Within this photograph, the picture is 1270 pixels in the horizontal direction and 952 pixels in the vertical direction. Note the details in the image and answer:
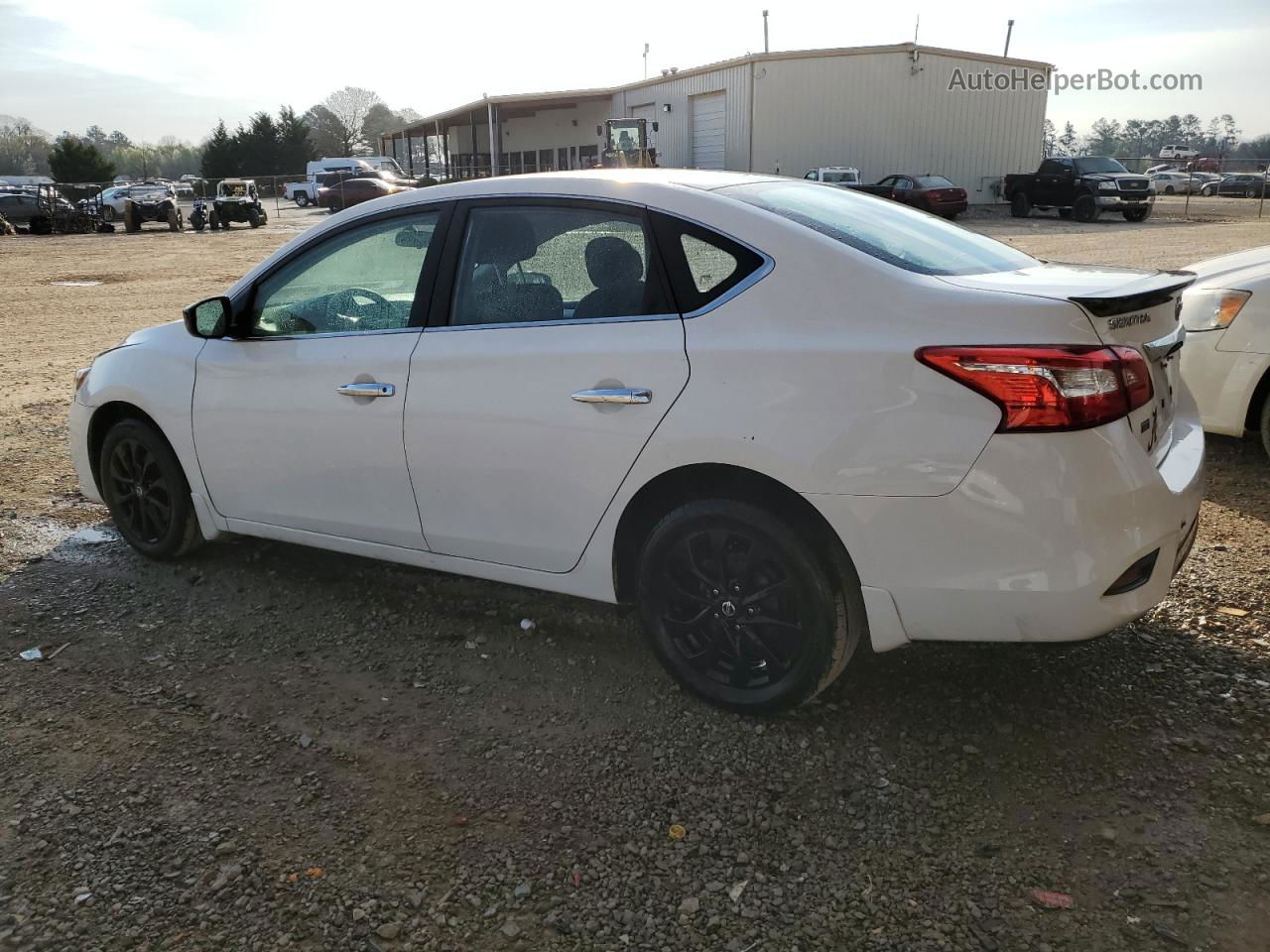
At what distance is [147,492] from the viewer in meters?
4.66

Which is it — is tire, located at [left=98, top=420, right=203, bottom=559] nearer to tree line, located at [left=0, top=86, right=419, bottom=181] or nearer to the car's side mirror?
the car's side mirror

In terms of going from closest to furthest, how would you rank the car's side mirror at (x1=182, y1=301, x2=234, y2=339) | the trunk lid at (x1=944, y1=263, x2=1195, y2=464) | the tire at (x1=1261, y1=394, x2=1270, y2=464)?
the trunk lid at (x1=944, y1=263, x2=1195, y2=464)
the car's side mirror at (x1=182, y1=301, x2=234, y2=339)
the tire at (x1=1261, y1=394, x2=1270, y2=464)

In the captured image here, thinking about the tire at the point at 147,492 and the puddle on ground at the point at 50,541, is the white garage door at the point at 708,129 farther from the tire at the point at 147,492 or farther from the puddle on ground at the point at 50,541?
the tire at the point at 147,492

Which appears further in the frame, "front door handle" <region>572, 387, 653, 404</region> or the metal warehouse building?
the metal warehouse building

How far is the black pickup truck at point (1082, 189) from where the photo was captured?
3011 centimetres

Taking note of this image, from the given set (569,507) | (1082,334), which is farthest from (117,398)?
(1082,334)

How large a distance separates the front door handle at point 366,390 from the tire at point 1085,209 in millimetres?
31482

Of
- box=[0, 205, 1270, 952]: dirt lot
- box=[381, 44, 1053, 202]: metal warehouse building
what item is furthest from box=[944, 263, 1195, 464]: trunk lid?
box=[381, 44, 1053, 202]: metal warehouse building

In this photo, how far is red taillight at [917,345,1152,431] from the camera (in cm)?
260

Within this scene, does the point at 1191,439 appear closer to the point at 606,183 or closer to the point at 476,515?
the point at 606,183

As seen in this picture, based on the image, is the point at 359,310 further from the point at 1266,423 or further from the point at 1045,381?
the point at 1266,423

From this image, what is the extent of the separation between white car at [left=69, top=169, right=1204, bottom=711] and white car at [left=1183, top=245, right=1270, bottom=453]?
95.3 inches

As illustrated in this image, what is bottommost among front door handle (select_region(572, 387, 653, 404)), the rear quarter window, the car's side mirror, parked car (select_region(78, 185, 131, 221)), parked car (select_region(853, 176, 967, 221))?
front door handle (select_region(572, 387, 653, 404))

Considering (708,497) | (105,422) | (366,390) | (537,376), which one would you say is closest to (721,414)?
(708,497)
